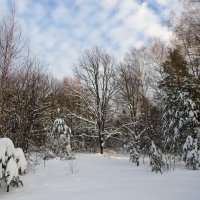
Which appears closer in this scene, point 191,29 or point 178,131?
point 191,29

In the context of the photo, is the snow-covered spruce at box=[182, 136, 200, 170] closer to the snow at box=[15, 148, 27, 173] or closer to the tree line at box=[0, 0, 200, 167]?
the tree line at box=[0, 0, 200, 167]

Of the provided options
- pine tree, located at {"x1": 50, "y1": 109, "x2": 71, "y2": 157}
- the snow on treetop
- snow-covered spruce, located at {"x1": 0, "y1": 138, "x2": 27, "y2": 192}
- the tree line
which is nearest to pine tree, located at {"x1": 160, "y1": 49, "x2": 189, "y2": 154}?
the tree line

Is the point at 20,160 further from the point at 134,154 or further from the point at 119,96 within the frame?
the point at 119,96

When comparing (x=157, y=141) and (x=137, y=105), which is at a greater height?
(x=137, y=105)

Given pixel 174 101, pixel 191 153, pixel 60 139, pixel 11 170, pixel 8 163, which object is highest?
pixel 174 101

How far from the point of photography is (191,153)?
1466 cm

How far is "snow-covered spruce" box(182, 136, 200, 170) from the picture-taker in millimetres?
14422

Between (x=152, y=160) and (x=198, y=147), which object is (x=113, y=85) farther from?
(x=152, y=160)

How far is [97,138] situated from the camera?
Result: 3195cm

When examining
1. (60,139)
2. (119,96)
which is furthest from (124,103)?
(60,139)

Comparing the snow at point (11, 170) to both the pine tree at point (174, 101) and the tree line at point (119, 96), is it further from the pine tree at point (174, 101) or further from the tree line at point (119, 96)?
the pine tree at point (174, 101)

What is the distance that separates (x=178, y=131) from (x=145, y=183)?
368 inches

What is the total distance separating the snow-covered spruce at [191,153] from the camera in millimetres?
14422

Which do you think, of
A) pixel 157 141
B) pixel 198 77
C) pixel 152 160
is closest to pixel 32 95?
pixel 152 160
